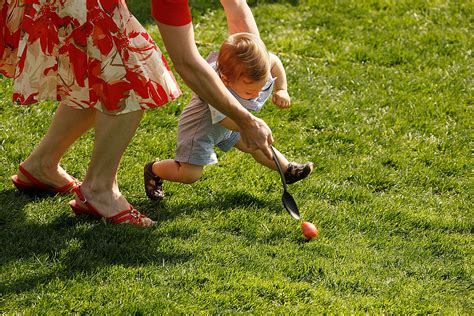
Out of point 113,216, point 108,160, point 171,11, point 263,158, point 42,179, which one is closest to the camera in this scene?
point 171,11

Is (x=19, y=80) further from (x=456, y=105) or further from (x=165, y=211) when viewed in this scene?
(x=456, y=105)

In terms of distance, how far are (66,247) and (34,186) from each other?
0.60m

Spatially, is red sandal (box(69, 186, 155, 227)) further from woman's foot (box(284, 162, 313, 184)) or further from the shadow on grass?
woman's foot (box(284, 162, 313, 184))

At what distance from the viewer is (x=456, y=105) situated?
5.98 m

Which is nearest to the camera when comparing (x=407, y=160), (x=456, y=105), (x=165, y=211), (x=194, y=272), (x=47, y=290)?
(x=47, y=290)

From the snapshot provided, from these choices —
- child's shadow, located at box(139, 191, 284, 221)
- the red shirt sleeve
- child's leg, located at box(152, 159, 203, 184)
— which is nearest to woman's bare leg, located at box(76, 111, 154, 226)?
child's shadow, located at box(139, 191, 284, 221)

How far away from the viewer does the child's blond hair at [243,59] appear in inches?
157

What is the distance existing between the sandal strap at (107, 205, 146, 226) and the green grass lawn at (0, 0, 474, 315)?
47 millimetres

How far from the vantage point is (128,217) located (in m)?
4.09

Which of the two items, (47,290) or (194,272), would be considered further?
(194,272)

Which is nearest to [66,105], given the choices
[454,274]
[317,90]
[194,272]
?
[194,272]

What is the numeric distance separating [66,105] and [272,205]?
3.88 feet

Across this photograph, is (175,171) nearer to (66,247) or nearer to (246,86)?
(246,86)

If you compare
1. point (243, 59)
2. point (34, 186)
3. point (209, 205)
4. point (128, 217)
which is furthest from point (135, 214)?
point (243, 59)
